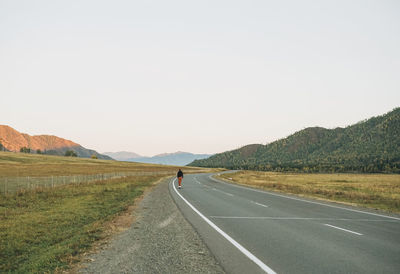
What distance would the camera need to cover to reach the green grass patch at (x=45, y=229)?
24.9ft

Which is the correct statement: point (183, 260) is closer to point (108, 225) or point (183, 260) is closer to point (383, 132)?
point (108, 225)

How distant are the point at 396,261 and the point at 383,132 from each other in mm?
198721

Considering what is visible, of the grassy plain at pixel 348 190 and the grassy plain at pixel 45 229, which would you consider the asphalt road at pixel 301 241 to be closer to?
the grassy plain at pixel 45 229

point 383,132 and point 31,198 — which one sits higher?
point 383,132

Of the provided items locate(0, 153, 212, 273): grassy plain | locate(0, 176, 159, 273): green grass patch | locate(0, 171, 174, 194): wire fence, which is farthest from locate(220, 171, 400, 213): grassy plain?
locate(0, 171, 174, 194): wire fence

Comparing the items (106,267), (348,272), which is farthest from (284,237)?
(106,267)

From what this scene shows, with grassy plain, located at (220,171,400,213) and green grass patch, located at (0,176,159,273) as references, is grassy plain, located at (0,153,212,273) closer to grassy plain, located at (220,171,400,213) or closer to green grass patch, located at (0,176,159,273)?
green grass patch, located at (0,176,159,273)

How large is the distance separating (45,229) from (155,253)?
7650mm

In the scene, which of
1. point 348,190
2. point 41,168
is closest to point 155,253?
point 348,190

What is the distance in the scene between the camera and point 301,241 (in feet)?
28.3

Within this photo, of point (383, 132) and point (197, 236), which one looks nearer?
point (197, 236)

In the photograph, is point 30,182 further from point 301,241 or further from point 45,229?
point 301,241

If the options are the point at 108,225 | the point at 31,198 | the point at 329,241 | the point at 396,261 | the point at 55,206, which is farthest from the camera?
the point at 31,198

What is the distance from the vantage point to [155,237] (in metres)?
9.21
